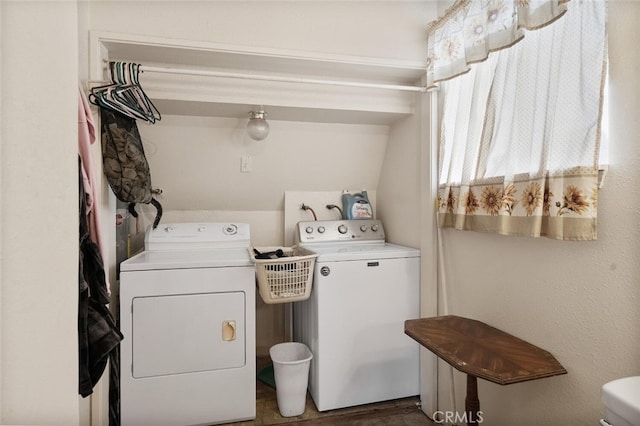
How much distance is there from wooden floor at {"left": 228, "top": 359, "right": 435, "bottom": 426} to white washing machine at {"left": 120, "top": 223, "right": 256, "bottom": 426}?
0.49ft

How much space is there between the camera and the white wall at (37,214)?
17.1 inches

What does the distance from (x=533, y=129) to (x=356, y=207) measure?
5.15 feet

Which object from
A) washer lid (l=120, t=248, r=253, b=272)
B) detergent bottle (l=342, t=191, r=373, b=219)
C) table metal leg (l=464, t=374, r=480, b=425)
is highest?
detergent bottle (l=342, t=191, r=373, b=219)

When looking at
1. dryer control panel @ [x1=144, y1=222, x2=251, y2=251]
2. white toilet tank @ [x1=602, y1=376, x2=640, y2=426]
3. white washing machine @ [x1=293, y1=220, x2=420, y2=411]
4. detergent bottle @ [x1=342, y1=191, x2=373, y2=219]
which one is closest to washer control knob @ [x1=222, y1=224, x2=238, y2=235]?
dryer control panel @ [x1=144, y1=222, x2=251, y2=251]

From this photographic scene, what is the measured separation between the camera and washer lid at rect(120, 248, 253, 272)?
1811 millimetres

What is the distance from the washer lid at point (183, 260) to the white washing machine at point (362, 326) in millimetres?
524

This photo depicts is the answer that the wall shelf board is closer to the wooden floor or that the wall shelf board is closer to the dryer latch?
the dryer latch

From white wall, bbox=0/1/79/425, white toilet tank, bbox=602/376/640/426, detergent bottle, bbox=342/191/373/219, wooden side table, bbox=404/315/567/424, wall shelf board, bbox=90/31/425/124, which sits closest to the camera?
white wall, bbox=0/1/79/425

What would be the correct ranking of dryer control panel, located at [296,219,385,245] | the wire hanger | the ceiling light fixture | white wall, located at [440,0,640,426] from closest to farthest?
white wall, located at [440,0,640,426] → the wire hanger → the ceiling light fixture → dryer control panel, located at [296,219,385,245]

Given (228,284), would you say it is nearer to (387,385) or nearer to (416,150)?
(387,385)

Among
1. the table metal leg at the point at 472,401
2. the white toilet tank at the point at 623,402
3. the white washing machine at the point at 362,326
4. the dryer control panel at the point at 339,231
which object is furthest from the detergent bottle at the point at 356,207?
the white toilet tank at the point at 623,402

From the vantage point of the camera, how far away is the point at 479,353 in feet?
4.40

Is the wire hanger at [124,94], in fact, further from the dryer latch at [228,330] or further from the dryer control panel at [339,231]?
the dryer control panel at [339,231]

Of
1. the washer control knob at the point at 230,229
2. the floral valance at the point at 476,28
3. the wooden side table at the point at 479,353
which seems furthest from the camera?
the washer control knob at the point at 230,229
